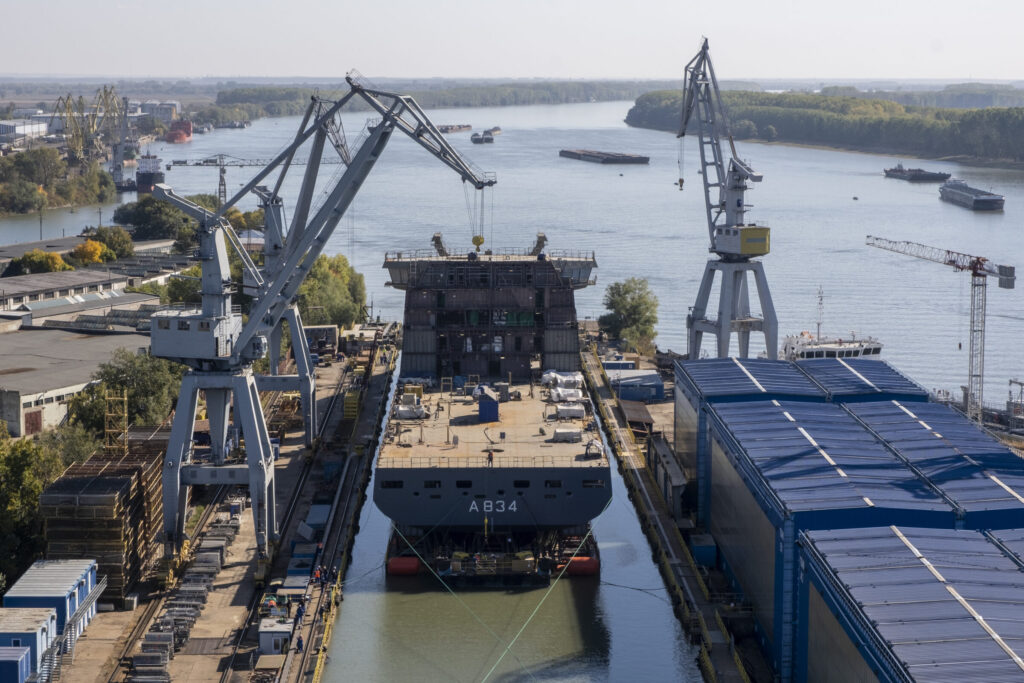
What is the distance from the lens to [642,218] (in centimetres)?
8131

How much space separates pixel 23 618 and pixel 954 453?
1533 centimetres

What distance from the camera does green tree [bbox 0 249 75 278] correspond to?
5866 cm


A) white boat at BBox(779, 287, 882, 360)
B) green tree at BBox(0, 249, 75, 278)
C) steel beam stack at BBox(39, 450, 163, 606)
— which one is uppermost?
green tree at BBox(0, 249, 75, 278)

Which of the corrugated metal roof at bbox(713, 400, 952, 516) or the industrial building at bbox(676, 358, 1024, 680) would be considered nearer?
the industrial building at bbox(676, 358, 1024, 680)

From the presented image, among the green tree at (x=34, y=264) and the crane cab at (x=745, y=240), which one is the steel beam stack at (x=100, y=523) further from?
the green tree at (x=34, y=264)

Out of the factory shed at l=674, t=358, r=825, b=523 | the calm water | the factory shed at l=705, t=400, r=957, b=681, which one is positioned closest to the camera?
the factory shed at l=705, t=400, r=957, b=681

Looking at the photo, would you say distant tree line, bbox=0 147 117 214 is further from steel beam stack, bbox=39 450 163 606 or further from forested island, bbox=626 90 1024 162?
steel beam stack, bbox=39 450 163 606

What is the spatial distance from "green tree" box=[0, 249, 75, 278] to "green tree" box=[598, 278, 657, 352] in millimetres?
25531

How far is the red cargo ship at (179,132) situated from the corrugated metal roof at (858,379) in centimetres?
13928

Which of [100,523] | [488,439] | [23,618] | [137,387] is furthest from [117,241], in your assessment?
[23,618]

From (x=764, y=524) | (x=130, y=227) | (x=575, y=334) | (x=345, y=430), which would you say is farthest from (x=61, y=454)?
(x=130, y=227)

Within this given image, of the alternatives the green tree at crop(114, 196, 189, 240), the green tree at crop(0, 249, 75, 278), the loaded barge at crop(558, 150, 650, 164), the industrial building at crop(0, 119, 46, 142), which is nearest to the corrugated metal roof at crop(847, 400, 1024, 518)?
the green tree at crop(0, 249, 75, 278)

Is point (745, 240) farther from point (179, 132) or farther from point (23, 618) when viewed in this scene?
point (179, 132)

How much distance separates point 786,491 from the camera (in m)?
20.6
